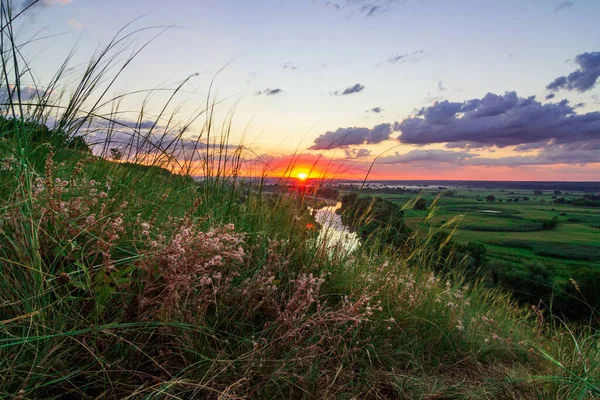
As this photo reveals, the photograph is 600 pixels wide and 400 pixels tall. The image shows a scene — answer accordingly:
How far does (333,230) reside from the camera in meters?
4.09

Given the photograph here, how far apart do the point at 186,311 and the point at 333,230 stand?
91.6 inches

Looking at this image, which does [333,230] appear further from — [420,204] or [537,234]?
[537,234]

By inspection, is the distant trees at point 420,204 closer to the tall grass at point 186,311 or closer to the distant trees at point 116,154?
the tall grass at point 186,311

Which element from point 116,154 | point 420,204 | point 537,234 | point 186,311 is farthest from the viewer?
point 537,234

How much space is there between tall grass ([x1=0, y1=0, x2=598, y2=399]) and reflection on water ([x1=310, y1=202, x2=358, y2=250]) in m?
0.18

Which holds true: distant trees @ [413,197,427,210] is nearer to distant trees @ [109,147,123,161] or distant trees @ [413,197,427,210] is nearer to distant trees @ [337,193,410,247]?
distant trees @ [337,193,410,247]

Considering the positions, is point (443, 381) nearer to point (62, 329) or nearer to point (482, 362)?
point (482, 362)

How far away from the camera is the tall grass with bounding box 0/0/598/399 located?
1.74m

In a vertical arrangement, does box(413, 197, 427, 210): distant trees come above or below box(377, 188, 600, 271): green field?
above

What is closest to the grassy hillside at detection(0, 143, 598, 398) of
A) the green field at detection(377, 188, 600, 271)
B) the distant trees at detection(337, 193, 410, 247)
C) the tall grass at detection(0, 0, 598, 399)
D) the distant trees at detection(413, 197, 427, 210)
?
the tall grass at detection(0, 0, 598, 399)

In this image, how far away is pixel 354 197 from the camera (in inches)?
193

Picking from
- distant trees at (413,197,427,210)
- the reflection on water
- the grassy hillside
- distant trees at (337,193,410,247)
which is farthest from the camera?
distant trees at (413,197,427,210)

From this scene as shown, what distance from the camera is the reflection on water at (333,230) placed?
3.84 m

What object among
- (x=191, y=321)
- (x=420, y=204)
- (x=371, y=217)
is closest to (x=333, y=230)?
(x=371, y=217)
